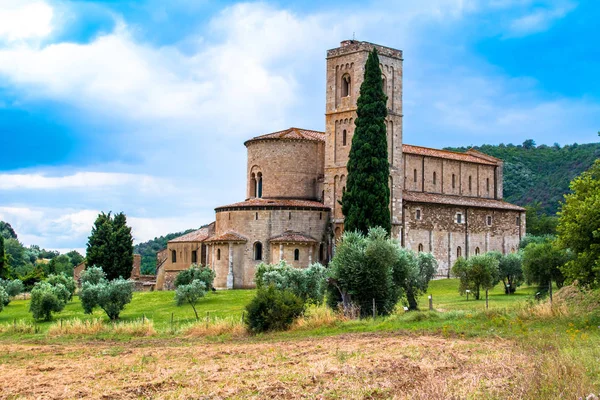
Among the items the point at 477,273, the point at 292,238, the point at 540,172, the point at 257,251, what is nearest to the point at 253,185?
the point at 257,251

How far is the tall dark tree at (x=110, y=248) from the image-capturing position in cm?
6222

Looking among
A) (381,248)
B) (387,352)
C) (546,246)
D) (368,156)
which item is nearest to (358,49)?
(368,156)

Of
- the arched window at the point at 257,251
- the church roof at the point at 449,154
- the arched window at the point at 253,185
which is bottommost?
the arched window at the point at 257,251

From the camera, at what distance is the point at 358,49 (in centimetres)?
5697

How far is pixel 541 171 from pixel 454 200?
214ft

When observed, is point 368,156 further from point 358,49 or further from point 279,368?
point 279,368

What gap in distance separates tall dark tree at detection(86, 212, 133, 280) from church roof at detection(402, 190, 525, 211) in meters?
22.2

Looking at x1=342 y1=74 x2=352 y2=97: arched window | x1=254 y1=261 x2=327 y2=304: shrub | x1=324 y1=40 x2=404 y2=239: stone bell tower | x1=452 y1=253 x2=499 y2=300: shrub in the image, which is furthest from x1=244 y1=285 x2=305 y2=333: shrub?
x1=342 y1=74 x2=352 y2=97: arched window

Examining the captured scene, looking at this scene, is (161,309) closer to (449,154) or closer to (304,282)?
(304,282)

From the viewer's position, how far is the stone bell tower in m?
56.8

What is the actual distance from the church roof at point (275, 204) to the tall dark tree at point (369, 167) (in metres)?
6.17

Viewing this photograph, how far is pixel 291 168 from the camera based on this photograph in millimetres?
59062

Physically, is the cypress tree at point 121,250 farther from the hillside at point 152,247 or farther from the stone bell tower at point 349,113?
the hillside at point 152,247

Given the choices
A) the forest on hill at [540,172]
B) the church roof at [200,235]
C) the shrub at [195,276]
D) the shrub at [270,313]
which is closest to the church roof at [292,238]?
the shrub at [195,276]
